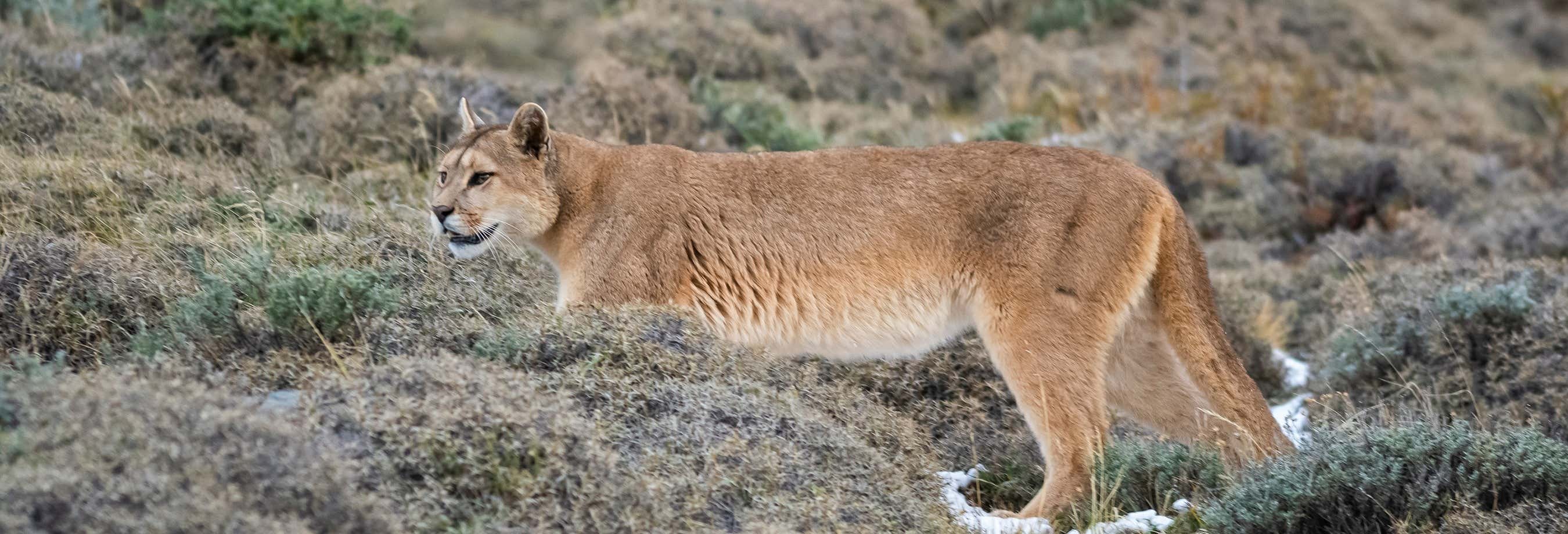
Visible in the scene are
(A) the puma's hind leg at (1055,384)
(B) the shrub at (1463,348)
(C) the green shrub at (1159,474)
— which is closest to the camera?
(A) the puma's hind leg at (1055,384)

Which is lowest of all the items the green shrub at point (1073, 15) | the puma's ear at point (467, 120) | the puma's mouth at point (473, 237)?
the green shrub at point (1073, 15)

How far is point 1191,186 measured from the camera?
13.3 meters

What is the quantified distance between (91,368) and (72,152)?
333 cm

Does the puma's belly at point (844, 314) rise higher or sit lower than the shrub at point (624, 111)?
higher

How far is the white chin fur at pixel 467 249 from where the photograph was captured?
6352 mm

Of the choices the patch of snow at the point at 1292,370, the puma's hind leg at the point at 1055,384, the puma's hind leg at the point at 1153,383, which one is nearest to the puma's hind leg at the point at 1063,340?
the puma's hind leg at the point at 1055,384

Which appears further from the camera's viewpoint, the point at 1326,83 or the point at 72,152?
the point at 1326,83

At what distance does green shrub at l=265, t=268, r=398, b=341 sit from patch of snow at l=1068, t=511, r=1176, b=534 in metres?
3.06

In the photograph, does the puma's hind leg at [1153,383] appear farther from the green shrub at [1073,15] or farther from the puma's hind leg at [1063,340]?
the green shrub at [1073,15]

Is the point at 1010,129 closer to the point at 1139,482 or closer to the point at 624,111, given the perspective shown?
the point at 624,111

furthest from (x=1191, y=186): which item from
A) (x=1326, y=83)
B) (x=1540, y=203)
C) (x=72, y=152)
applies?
(x=72, y=152)

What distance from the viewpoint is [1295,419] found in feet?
23.0

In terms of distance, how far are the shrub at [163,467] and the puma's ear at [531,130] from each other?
222 centimetres

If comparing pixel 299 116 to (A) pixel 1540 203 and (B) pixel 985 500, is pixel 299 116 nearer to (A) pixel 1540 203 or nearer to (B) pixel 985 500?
(B) pixel 985 500
